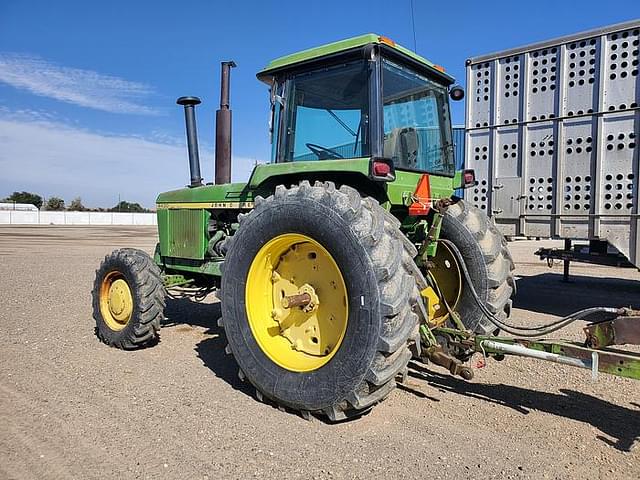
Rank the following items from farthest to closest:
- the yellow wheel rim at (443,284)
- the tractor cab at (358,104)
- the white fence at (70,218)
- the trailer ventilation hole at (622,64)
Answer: the white fence at (70,218), the trailer ventilation hole at (622,64), the yellow wheel rim at (443,284), the tractor cab at (358,104)

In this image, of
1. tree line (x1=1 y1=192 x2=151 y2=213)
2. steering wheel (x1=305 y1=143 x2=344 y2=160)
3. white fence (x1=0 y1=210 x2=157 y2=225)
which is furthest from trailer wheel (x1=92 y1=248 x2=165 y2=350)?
tree line (x1=1 y1=192 x2=151 y2=213)

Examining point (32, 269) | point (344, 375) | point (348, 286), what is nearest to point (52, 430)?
point (344, 375)

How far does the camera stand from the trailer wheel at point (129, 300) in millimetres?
4957

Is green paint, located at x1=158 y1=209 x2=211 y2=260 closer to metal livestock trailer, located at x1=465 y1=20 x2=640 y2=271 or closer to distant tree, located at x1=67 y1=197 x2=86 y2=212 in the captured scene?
metal livestock trailer, located at x1=465 y1=20 x2=640 y2=271

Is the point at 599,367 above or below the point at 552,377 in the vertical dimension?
above

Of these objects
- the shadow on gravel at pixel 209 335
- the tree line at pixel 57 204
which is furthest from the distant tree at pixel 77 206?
the shadow on gravel at pixel 209 335

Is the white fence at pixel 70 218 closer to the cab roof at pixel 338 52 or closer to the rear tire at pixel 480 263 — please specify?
the cab roof at pixel 338 52

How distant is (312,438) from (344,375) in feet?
1.42

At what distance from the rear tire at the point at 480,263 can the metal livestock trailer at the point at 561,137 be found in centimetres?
287

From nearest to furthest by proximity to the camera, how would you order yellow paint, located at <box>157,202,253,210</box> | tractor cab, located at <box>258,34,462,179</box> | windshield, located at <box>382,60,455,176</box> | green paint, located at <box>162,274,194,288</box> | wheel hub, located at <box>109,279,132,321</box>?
tractor cab, located at <box>258,34,462,179</box>
windshield, located at <box>382,60,455,176</box>
yellow paint, located at <box>157,202,253,210</box>
wheel hub, located at <box>109,279,132,321</box>
green paint, located at <box>162,274,194,288</box>

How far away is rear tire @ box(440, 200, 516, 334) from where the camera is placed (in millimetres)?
4254

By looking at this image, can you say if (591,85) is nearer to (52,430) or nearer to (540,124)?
(540,124)

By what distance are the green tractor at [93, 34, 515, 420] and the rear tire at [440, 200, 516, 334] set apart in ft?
0.03

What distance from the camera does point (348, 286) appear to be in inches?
127
